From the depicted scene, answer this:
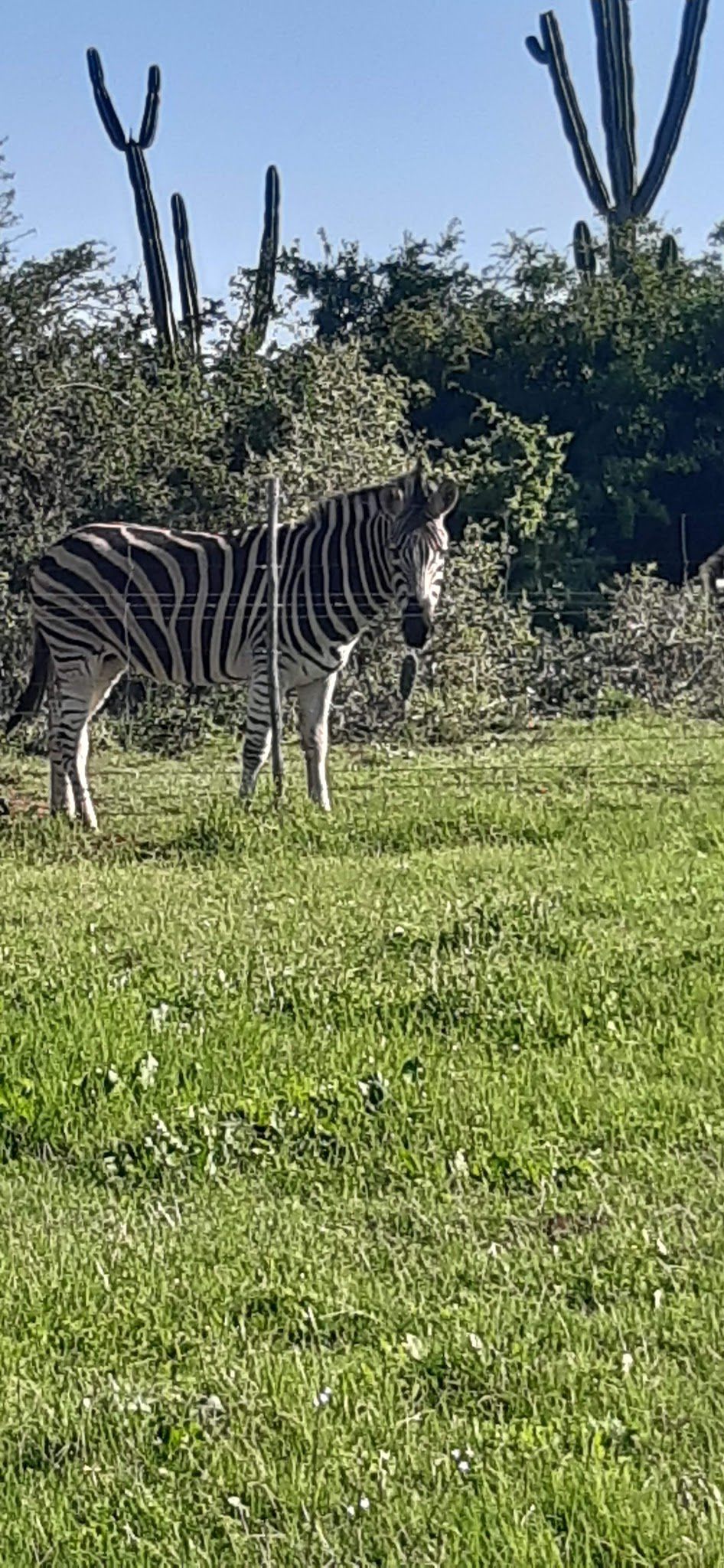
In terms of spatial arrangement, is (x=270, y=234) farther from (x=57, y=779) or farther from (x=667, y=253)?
(x=57, y=779)

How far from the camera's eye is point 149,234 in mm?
24688

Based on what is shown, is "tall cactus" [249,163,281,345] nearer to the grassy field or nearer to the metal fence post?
the metal fence post

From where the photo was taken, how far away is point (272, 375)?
18.9 metres

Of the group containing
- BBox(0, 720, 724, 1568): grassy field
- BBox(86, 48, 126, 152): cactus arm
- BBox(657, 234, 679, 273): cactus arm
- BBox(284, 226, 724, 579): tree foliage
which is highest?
BBox(86, 48, 126, 152): cactus arm

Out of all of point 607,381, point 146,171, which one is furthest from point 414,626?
point 146,171

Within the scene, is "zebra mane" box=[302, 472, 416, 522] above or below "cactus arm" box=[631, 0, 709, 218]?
below

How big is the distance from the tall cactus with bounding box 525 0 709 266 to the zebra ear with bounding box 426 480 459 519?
50.3 ft

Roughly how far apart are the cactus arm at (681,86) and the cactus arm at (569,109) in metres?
0.98

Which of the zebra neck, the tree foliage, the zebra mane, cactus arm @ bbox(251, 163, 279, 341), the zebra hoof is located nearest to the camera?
the zebra mane

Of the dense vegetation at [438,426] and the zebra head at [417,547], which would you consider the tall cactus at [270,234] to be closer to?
the dense vegetation at [438,426]

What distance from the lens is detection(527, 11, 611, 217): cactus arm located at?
26703 millimetres

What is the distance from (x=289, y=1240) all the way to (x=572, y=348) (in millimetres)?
20505

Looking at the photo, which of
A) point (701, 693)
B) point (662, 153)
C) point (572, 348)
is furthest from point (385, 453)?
point (662, 153)

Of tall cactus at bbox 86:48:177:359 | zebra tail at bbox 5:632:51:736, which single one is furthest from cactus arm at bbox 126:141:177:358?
zebra tail at bbox 5:632:51:736
